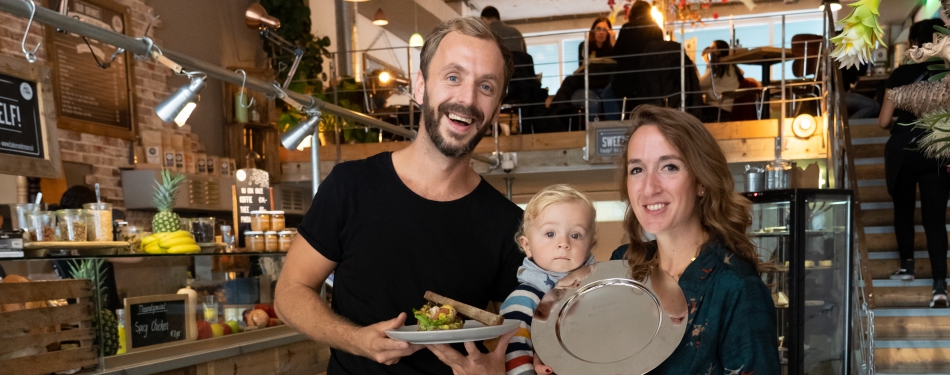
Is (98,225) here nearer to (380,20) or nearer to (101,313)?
(101,313)

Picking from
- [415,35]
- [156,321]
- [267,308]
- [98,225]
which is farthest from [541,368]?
[415,35]

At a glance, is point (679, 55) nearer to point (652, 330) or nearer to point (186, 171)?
point (186, 171)

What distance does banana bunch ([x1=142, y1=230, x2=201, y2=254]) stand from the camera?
3758mm

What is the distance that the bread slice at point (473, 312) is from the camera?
1466 millimetres

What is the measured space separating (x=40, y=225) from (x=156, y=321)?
0.62 metres

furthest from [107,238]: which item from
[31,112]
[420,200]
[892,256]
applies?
[892,256]

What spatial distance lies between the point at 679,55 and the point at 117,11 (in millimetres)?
4784

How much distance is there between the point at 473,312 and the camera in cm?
152

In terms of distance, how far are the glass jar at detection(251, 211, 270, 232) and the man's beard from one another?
10.6 ft

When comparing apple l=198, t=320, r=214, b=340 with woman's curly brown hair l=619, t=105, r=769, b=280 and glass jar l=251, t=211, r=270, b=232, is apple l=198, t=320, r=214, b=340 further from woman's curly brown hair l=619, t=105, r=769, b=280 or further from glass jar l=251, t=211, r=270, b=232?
woman's curly brown hair l=619, t=105, r=769, b=280

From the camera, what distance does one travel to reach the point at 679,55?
7.57 meters

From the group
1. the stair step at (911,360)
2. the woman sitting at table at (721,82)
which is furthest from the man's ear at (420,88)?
the woman sitting at table at (721,82)

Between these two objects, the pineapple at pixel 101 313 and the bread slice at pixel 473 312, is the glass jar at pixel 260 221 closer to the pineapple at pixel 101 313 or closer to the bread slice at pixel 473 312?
the pineapple at pixel 101 313

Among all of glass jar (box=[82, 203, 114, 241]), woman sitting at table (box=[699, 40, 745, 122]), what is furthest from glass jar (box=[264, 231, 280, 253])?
woman sitting at table (box=[699, 40, 745, 122])
